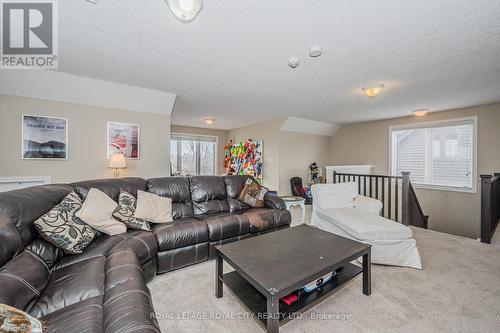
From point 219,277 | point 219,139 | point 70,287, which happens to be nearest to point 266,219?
point 219,277

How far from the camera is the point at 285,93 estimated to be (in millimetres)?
3590

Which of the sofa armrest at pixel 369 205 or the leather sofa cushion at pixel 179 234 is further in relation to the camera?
the sofa armrest at pixel 369 205

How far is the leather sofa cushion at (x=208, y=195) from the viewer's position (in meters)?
2.92

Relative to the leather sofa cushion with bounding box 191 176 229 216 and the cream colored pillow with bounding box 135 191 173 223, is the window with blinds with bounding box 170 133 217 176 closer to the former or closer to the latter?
the leather sofa cushion with bounding box 191 176 229 216

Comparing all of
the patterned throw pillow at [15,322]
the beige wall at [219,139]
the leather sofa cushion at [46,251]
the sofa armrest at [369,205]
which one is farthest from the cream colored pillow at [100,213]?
the beige wall at [219,139]

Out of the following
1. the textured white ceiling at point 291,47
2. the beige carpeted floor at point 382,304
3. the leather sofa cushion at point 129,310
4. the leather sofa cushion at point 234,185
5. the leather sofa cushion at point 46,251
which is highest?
the textured white ceiling at point 291,47

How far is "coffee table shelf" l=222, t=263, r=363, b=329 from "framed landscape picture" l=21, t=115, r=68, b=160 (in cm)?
340

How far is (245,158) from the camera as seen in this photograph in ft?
21.3

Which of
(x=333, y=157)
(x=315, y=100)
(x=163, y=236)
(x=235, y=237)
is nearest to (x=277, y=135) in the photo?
(x=315, y=100)

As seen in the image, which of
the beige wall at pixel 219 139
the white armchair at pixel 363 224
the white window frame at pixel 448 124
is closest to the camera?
the white armchair at pixel 363 224

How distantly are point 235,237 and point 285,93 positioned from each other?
8.27ft

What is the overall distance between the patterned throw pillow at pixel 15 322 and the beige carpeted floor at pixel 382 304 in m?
0.93

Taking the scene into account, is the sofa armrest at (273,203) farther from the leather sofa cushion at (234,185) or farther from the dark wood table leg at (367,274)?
the dark wood table leg at (367,274)

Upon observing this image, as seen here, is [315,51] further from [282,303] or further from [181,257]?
[181,257]
